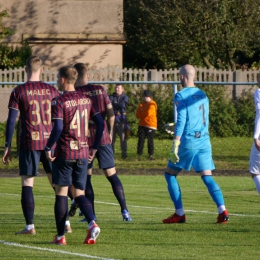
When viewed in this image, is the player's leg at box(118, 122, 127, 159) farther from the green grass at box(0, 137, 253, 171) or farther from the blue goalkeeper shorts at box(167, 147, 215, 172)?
the blue goalkeeper shorts at box(167, 147, 215, 172)

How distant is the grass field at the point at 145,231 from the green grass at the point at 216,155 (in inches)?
208

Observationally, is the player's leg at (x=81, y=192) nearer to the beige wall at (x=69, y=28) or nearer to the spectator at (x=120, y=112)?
the spectator at (x=120, y=112)

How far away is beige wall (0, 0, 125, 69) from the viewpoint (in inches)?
1371

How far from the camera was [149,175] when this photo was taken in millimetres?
20422

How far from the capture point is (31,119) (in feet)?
33.1

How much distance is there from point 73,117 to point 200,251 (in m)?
1.91

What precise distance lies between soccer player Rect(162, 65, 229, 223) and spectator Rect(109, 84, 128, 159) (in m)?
10.7

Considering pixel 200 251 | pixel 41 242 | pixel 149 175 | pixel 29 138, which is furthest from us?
pixel 149 175

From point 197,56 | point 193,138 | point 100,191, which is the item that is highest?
point 197,56

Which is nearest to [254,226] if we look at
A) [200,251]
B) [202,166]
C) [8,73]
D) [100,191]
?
[202,166]

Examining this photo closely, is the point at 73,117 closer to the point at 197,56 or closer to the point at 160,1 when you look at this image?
the point at 160,1

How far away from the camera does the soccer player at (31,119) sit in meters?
10.0

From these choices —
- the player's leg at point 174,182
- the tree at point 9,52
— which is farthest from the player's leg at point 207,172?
the tree at point 9,52

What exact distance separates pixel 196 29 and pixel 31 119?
24.3 meters
